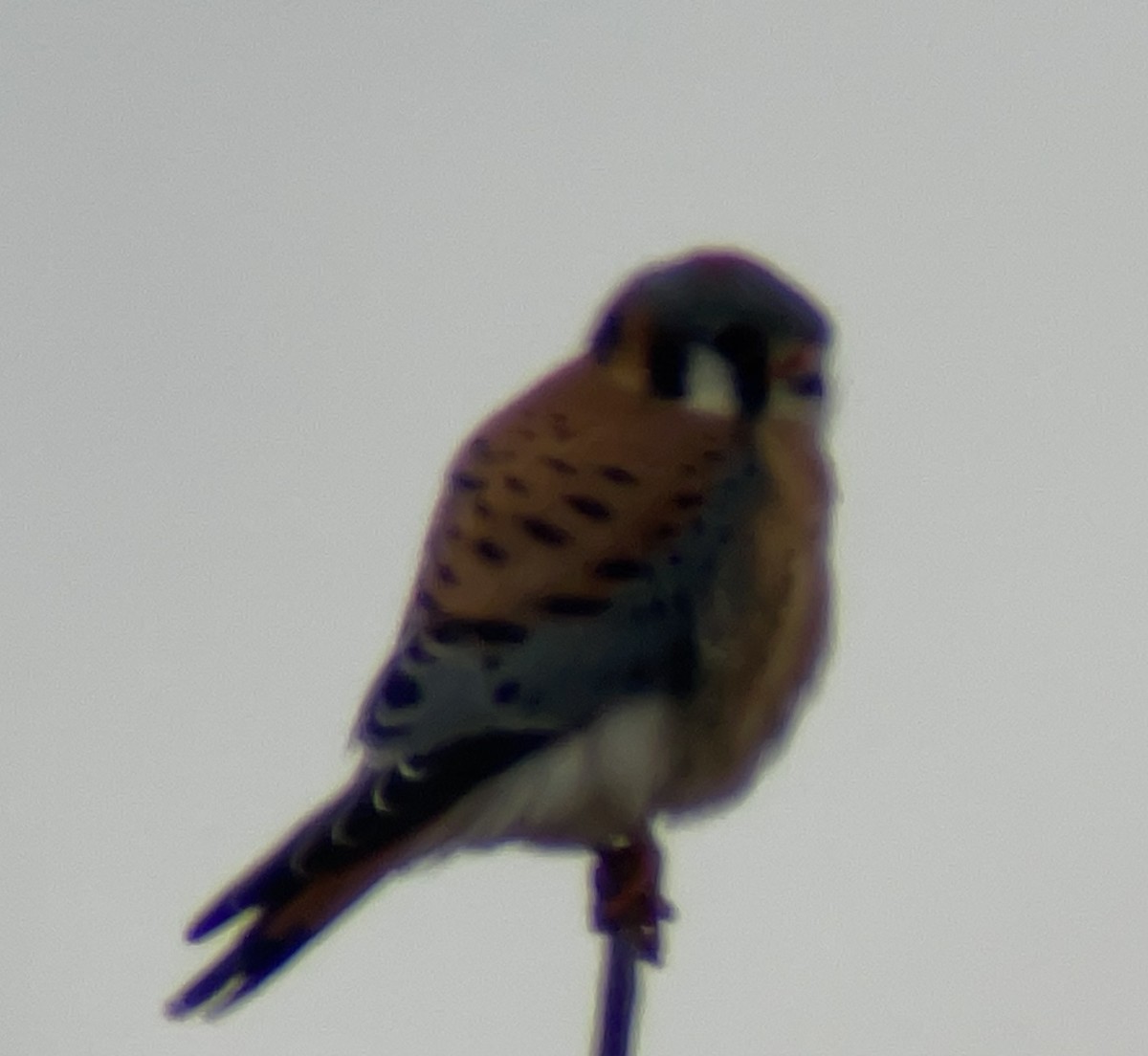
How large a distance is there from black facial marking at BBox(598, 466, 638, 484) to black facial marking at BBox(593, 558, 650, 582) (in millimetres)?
132

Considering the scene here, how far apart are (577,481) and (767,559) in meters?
0.29

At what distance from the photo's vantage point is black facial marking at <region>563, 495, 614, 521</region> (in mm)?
2621

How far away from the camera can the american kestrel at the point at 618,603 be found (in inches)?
94.4

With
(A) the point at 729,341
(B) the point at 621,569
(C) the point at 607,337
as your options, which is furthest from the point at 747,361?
(B) the point at 621,569

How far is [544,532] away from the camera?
2598 millimetres

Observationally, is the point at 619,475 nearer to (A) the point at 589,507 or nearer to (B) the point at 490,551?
(A) the point at 589,507

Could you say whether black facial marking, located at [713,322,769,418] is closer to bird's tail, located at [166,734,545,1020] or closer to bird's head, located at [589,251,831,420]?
bird's head, located at [589,251,831,420]

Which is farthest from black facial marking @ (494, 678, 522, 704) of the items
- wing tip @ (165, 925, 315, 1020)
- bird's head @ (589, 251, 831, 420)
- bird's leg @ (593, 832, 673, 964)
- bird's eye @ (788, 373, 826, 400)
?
bird's eye @ (788, 373, 826, 400)

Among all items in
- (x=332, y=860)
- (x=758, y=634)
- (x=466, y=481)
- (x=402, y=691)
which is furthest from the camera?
(x=466, y=481)

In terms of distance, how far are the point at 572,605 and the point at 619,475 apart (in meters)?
0.23

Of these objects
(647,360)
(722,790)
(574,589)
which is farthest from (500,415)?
(722,790)

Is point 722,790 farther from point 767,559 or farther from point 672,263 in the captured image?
point 672,263

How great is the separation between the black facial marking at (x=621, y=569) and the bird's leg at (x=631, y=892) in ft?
1.12

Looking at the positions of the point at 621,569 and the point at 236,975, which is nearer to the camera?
the point at 236,975
